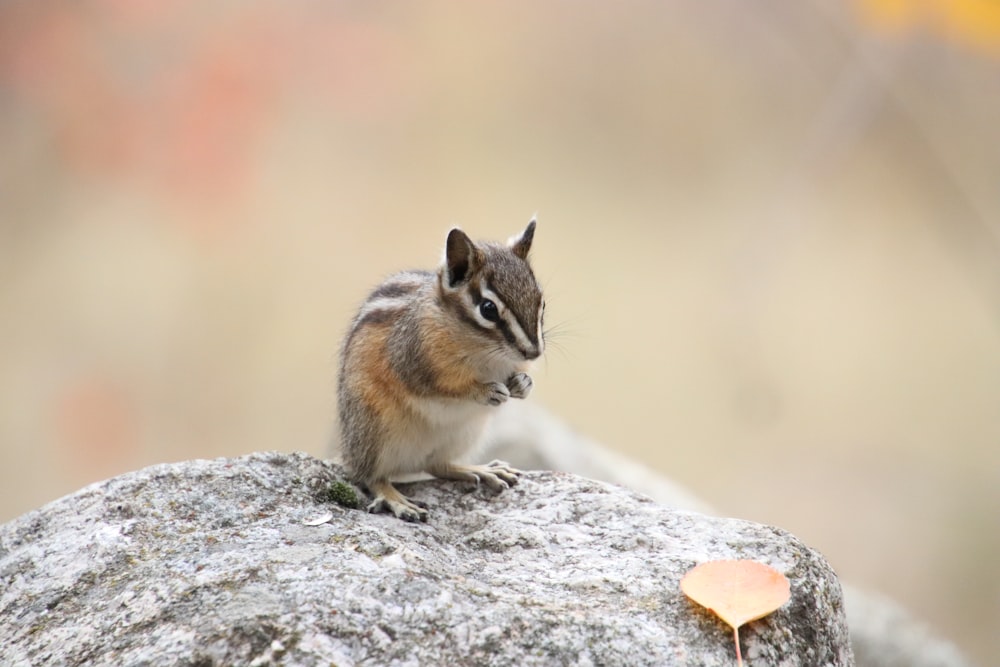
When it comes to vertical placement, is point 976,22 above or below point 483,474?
above

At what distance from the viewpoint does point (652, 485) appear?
13.9 feet

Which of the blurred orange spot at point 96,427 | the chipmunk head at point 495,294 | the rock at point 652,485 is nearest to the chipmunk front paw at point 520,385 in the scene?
the chipmunk head at point 495,294

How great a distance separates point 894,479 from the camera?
501cm

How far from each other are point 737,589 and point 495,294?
98 cm

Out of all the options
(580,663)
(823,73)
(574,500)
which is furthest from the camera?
(823,73)

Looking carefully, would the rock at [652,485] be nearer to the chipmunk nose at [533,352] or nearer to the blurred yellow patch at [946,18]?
the chipmunk nose at [533,352]

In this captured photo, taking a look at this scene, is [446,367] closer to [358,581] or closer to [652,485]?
[358,581]

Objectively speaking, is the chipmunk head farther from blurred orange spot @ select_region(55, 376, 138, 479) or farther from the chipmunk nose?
blurred orange spot @ select_region(55, 376, 138, 479)

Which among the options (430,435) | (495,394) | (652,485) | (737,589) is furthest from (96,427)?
(737,589)

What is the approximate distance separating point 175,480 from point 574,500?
2.75 ft

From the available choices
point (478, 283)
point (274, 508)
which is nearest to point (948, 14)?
point (478, 283)

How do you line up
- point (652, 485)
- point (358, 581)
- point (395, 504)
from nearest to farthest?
point (358, 581), point (395, 504), point (652, 485)

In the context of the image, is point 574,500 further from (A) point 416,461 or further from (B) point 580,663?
(B) point 580,663

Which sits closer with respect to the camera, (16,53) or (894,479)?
(16,53)
